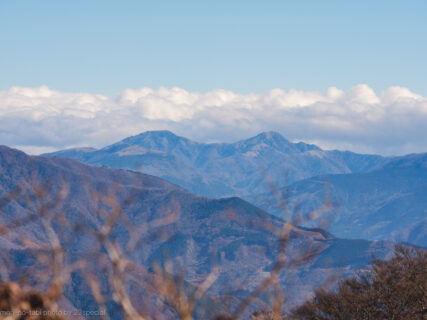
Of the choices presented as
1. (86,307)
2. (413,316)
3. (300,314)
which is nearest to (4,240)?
(86,307)

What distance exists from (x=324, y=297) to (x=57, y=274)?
1449 inches

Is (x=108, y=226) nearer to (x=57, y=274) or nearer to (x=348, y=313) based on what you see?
(x=57, y=274)

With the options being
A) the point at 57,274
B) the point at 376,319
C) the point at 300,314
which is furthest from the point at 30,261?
the point at 57,274

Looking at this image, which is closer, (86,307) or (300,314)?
(300,314)

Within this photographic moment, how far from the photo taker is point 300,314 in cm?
4859

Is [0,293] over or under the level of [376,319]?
over

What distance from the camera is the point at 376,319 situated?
40.2m

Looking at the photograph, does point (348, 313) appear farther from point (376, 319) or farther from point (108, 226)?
point (108, 226)

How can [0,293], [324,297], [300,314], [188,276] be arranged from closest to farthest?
[0,293]
[324,297]
[300,314]
[188,276]

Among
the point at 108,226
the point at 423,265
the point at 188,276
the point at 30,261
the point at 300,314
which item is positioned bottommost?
the point at 188,276

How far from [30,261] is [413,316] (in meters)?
112

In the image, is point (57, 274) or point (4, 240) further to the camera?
point (4, 240)

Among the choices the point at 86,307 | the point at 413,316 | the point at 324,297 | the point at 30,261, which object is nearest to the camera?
the point at 413,316

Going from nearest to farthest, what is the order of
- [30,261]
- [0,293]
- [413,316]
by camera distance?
[0,293] → [413,316] → [30,261]
